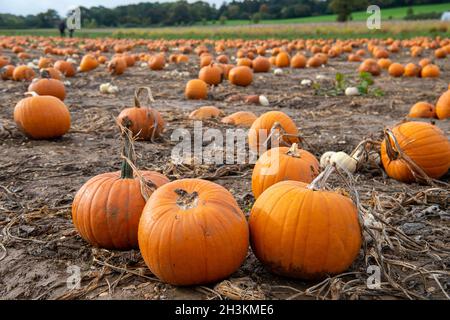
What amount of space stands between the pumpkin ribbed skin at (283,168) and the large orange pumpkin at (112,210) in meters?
0.89

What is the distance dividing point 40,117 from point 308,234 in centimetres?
402

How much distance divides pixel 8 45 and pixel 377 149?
878 inches

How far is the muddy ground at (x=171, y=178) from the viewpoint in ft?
8.04

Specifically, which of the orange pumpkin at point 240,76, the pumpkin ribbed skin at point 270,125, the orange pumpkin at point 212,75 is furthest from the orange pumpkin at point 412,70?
the pumpkin ribbed skin at point 270,125

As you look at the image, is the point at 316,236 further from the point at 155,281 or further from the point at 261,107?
the point at 261,107

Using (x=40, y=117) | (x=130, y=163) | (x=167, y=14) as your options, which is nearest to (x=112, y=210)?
(x=130, y=163)

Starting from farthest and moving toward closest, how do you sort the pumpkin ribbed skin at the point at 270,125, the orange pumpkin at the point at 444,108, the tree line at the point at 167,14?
the tree line at the point at 167,14 → the orange pumpkin at the point at 444,108 → the pumpkin ribbed skin at the point at 270,125

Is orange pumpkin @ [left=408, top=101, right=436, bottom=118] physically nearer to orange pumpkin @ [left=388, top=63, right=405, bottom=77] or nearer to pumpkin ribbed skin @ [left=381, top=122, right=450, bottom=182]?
pumpkin ribbed skin @ [left=381, top=122, right=450, bottom=182]

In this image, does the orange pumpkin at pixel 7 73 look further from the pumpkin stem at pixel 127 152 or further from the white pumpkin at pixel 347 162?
the pumpkin stem at pixel 127 152

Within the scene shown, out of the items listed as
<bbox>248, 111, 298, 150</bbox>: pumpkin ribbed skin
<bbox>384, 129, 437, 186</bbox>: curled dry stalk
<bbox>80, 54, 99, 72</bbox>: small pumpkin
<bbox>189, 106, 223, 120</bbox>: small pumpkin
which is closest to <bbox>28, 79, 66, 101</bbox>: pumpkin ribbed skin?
<bbox>189, 106, 223, 120</bbox>: small pumpkin

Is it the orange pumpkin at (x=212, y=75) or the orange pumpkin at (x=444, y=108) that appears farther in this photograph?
the orange pumpkin at (x=212, y=75)

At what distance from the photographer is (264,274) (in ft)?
8.60

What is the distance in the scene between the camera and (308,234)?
95.5 inches

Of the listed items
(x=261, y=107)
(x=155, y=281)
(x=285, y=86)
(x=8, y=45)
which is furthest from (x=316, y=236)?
(x=8, y=45)
